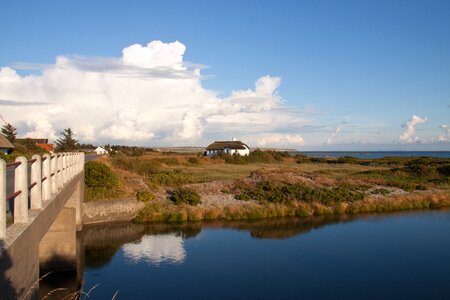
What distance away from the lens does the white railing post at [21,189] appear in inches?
266

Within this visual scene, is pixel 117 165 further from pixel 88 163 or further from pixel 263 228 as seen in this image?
pixel 263 228

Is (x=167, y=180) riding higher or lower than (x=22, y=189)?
lower

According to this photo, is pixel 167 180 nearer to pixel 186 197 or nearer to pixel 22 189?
pixel 186 197

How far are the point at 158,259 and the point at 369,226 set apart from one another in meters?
15.2

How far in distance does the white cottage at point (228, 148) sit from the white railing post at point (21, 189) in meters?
92.4

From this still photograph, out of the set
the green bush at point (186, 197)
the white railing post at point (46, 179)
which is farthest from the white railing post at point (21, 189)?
the green bush at point (186, 197)

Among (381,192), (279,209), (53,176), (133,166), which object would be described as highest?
(53,176)

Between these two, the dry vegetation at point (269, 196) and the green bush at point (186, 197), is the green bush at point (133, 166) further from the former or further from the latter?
the green bush at point (186, 197)

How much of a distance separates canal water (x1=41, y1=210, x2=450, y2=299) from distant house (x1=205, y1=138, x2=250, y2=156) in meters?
71.7

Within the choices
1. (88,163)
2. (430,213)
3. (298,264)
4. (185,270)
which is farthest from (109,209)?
(430,213)

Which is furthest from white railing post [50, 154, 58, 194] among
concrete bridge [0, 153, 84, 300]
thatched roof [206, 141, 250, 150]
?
thatched roof [206, 141, 250, 150]

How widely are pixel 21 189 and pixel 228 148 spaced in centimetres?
9730

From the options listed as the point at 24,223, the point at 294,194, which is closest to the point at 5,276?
the point at 24,223

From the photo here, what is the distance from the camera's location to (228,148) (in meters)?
104
